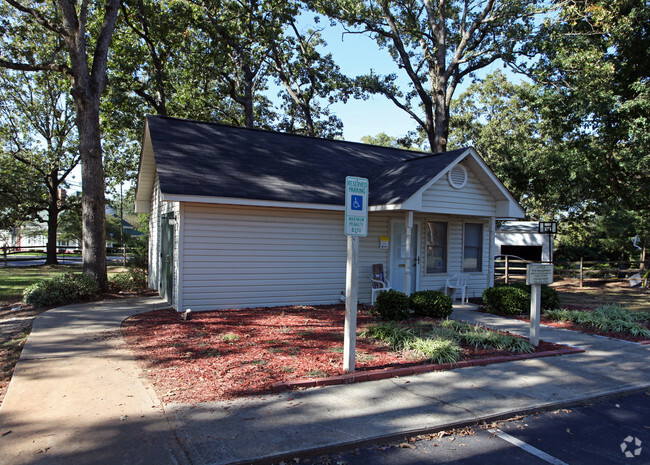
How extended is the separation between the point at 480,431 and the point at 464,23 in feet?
79.0

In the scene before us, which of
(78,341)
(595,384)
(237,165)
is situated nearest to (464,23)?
(237,165)

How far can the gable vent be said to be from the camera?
1105cm

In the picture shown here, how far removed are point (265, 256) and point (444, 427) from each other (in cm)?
675

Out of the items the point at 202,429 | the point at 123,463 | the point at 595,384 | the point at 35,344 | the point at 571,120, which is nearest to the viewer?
the point at 123,463

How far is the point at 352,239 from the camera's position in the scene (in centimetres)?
573

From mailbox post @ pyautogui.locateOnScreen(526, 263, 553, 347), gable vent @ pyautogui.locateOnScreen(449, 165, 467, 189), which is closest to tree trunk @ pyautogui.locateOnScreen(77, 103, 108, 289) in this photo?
gable vent @ pyautogui.locateOnScreen(449, 165, 467, 189)

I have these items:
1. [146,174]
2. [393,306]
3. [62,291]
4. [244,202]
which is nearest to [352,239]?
[393,306]

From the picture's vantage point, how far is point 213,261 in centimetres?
980

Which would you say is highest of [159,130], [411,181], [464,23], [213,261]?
[464,23]

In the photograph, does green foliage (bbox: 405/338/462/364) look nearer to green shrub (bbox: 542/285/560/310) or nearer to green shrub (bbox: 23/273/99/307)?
green shrub (bbox: 542/285/560/310)

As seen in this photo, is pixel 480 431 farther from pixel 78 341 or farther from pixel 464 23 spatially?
pixel 464 23

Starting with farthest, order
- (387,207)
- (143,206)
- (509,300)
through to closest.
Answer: (143,206)
(509,300)
(387,207)

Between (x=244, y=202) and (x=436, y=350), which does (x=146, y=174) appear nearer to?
(x=244, y=202)

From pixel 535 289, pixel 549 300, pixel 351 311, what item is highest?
pixel 535 289
